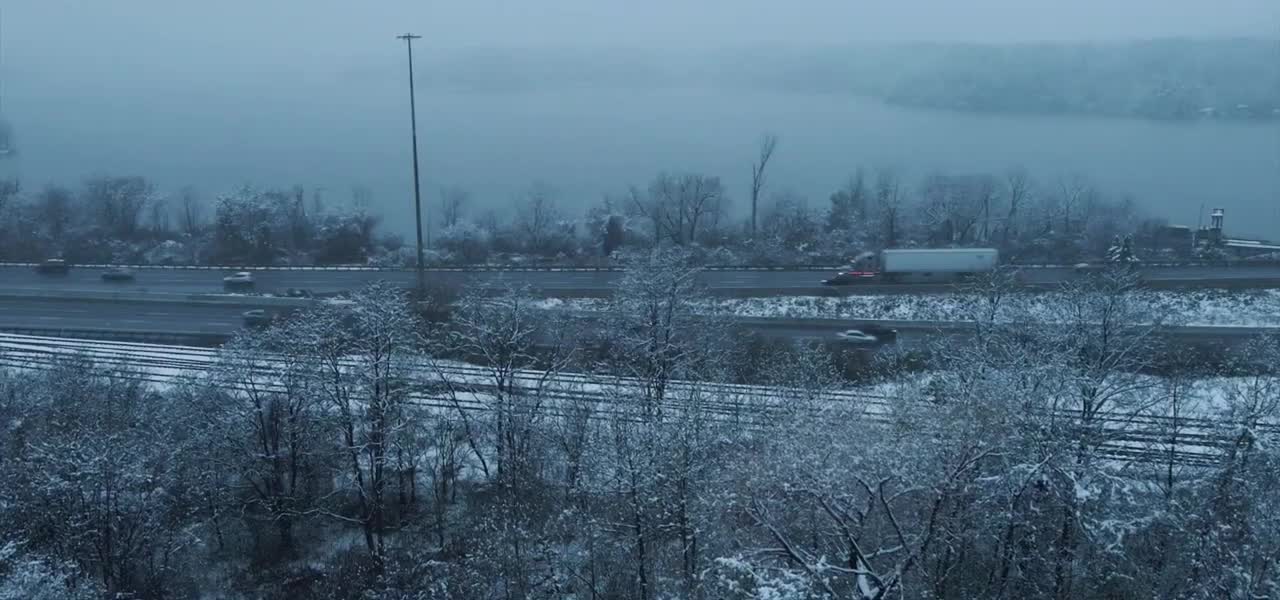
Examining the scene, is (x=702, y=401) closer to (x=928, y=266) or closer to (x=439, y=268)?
(x=928, y=266)

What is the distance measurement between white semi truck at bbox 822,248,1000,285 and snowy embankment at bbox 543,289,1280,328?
1208mm

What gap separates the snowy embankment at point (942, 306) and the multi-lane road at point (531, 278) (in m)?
0.62

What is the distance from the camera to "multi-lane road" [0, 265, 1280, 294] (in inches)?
866

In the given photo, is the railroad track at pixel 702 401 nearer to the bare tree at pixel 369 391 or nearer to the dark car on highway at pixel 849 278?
the bare tree at pixel 369 391

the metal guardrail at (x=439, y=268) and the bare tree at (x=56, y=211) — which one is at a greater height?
the bare tree at (x=56, y=211)

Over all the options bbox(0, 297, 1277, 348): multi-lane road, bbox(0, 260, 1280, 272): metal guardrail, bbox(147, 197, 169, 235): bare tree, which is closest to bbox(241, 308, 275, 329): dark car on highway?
bbox(0, 297, 1277, 348): multi-lane road

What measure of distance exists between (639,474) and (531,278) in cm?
1441

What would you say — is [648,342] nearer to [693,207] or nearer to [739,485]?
[739,485]

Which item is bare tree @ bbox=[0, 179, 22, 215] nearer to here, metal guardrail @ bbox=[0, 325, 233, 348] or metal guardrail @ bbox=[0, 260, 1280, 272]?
metal guardrail @ bbox=[0, 260, 1280, 272]

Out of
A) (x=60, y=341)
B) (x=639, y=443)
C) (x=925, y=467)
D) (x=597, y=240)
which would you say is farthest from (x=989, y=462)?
(x=597, y=240)

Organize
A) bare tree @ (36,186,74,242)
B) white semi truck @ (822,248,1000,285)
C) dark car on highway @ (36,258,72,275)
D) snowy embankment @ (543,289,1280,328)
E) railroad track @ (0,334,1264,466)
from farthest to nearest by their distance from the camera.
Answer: bare tree @ (36,186,74,242), dark car on highway @ (36,258,72,275), white semi truck @ (822,248,1000,285), snowy embankment @ (543,289,1280,328), railroad track @ (0,334,1264,466)

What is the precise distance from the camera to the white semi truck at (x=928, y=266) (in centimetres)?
2258

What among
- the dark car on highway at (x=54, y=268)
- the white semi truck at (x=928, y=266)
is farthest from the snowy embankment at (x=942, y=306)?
the dark car on highway at (x=54, y=268)

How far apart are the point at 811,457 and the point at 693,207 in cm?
2156
